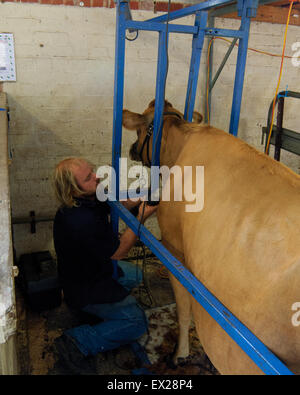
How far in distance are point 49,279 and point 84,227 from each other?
3.31 feet

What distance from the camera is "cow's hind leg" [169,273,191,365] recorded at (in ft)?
8.36

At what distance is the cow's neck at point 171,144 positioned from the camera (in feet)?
7.95

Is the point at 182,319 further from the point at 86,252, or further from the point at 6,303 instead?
the point at 6,303

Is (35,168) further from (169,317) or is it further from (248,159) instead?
(248,159)

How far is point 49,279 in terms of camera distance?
3111 millimetres

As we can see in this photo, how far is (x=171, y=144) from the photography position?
2.51 m

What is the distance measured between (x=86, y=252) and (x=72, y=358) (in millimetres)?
800

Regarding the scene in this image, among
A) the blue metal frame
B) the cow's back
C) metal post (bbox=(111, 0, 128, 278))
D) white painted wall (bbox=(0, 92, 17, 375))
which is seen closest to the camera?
white painted wall (bbox=(0, 92, 17, 375))

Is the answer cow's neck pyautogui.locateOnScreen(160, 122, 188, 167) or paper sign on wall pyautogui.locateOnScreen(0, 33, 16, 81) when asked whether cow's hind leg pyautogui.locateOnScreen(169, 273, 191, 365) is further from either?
paper sign on wall pyautogui.locateOnScreen(0, 33, 16, 81)

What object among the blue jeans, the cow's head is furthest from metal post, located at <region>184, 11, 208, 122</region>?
the blue jeans

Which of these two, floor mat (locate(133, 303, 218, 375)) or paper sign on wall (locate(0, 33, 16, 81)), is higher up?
paper sign on wall (locate(0, 33, 16, 81))

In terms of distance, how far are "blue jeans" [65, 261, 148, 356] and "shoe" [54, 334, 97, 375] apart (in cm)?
6
